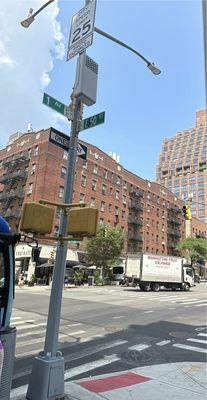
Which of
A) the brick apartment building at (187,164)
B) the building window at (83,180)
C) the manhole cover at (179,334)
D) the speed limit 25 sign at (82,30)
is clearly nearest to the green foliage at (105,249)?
the building window at (83,180)

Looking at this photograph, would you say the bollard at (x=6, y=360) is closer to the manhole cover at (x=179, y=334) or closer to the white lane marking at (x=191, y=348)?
the white lane marking at (x=191, y=348)

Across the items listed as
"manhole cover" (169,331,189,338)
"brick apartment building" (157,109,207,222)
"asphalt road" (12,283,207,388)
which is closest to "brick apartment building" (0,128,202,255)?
"asphalt road" (12,283,207,388)

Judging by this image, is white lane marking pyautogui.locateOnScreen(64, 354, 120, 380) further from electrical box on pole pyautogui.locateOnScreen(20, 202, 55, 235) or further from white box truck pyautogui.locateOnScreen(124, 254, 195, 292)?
white box truck pyautogui.locateOnScreen(124, 254, 195, 292)

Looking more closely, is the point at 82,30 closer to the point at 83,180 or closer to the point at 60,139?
the point at 60,139

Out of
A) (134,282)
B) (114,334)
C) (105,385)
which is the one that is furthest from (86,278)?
(105,385)

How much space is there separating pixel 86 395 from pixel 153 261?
107ft

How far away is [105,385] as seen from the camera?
608 centimetres

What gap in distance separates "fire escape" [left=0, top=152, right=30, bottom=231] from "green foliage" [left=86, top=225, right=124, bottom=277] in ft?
37.2

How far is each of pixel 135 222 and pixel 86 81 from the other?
61915mm

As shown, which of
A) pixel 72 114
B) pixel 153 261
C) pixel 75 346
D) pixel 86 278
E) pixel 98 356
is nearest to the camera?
pixel 72 114

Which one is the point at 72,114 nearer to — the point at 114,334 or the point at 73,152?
the point at 73,152

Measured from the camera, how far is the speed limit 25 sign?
6.35 m

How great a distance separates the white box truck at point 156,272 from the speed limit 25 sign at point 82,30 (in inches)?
1242

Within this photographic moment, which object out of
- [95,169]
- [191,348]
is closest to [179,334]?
[191,348]
